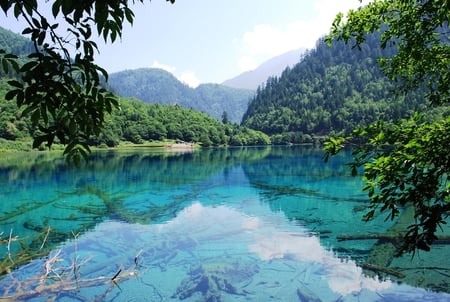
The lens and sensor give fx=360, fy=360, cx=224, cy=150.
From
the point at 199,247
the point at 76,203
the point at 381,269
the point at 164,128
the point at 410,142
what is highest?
the point at 164,128

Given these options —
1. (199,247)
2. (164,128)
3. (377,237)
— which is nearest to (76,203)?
(199,247)

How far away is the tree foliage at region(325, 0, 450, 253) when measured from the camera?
167 inches

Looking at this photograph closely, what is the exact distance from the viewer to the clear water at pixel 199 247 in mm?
12516

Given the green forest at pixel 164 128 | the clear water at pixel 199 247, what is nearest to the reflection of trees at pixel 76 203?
the clear water at pixel 199 247

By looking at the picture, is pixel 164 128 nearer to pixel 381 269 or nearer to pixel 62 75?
pixel 381 269

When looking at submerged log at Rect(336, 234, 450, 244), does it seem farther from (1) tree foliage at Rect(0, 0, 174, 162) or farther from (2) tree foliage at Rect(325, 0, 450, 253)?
(1) tree foliage at Rect(0, 0, 174, 162)

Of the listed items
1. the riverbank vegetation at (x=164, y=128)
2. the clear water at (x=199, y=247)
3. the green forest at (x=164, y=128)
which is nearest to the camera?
the clear water at (x=199, y=247)

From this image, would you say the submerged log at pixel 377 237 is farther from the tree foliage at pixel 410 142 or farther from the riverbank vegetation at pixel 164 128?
the riverbank vegetation at pixel 164 128

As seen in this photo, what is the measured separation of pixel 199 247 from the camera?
18203 mm

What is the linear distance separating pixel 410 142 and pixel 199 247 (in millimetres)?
15152

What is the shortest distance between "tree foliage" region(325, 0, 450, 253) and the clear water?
3850 mm

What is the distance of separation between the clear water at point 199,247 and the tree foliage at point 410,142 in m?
3.85

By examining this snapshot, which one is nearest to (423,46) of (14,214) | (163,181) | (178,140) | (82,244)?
(82,244)

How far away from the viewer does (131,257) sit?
1667 centimetres
